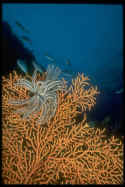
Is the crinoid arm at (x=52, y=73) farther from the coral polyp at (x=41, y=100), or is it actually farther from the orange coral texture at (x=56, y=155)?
the orange coral texture at (x=56, y=155)

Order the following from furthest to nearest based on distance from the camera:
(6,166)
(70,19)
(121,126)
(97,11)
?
(70,19) < (97,11) < (121,126) < (6,166)

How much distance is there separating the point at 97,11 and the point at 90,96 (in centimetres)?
5446

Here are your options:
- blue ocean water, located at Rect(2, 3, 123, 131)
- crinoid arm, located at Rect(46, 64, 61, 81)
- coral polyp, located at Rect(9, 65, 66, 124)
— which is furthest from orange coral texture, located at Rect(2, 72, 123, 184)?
blue ocean water, located at Rect(2, 3, 123, 131)

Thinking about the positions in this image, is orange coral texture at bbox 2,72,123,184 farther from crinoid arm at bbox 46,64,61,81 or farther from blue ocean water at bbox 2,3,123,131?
blue ocean water at bbox 2,3,123,131

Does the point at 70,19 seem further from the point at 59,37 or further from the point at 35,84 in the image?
the point at 35,84

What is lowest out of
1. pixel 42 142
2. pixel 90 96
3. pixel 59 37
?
pixel 42 142

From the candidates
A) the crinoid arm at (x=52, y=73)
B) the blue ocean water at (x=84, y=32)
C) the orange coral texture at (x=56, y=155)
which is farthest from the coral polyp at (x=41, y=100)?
the blue ocean water at (x=84, y=32)

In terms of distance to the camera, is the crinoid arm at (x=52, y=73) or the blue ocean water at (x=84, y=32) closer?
the crinoid arm at (x=52, y=73)

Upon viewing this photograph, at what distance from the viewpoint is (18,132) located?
274 centimetres

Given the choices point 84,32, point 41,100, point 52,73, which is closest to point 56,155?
point 41,100

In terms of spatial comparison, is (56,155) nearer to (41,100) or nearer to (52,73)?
(41,100)

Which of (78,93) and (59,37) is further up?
(59,37)

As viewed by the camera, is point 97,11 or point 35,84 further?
point 97,11

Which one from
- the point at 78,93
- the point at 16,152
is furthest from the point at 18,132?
the point at 78,93
